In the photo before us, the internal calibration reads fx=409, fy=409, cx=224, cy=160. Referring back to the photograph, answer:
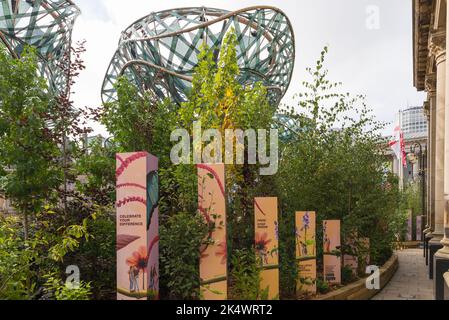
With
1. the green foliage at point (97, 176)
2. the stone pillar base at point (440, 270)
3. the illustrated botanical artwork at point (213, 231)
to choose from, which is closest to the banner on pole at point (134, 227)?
the illustrated botanical artwork at point (213, 231)

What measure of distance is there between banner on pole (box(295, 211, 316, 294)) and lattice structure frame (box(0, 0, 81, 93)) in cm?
2384

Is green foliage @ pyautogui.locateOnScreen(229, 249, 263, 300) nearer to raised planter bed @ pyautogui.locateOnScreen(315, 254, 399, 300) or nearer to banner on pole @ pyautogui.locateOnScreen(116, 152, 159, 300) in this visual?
raised planter bed @ pyautogui.locateOnScreen(315, 254, 399, 300)

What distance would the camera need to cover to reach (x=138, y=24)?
115ft

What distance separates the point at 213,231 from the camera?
21.2 feet

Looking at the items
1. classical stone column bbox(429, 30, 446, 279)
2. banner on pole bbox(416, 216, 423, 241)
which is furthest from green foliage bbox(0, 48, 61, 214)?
banner on pole bbox(416, 216, 423, 241)

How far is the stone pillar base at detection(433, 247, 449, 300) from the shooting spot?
7.79 m

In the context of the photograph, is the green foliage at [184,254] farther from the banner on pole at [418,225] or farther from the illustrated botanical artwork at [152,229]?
the banner on pole at [418,225]

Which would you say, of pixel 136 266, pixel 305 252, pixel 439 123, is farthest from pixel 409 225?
pixel 136 266

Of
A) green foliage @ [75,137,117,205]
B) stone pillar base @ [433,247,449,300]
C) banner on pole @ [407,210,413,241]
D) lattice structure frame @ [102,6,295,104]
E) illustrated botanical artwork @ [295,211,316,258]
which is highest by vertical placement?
lattice structure frame @ [102,6,295,104]

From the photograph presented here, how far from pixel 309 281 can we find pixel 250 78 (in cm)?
2796

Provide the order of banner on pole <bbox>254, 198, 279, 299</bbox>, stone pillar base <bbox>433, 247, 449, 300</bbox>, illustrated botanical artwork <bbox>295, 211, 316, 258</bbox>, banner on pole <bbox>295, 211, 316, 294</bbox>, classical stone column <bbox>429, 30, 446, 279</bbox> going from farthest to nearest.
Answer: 1. classical stone column <bbox>429, 30, 446, 279</bbox>
2. illustrated botanical artwork <bbox>295, 211, 316, 258</bbox>
3. banner on pole <bbox>295, 211, 316, 294</bbox>
4. stone pillar base <bbox>433, 247, 449, 300</bbox>
5. banner on pole <bbox>254, 198, 279, 299</bbox>

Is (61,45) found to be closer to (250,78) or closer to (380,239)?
(250,78)

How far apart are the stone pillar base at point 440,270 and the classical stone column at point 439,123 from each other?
5337mm
